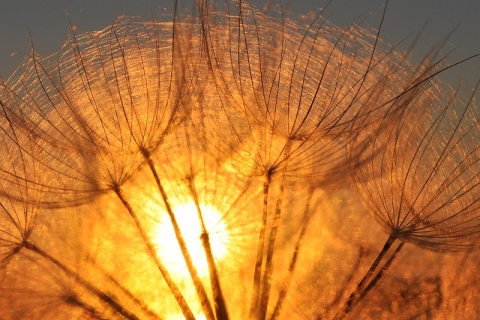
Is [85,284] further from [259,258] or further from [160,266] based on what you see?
[259,258]

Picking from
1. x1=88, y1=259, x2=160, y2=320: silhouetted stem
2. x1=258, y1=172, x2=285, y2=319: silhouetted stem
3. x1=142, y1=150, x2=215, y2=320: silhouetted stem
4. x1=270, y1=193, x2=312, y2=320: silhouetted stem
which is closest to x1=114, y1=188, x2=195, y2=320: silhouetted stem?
x1=142, y1=150, x2=215, y2=320: silhouetted stem

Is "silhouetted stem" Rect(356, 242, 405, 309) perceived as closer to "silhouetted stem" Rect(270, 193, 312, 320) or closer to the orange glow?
"silhouetted stem" Rect(270, 193, 312, 320)

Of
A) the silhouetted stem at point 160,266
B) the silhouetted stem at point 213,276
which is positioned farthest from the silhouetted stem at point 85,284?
the silhouetted stem at point 213,276

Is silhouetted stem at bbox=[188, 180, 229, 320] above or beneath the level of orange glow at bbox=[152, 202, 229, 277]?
beneath

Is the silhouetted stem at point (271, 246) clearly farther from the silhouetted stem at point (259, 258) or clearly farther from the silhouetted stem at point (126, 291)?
the silhouetted stem at point (126, 291)

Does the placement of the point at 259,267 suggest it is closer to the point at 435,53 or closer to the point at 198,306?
the point at 198,306

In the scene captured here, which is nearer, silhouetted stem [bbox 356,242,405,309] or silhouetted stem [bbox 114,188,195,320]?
silhouetted stem [bbox 114,188,195,320]

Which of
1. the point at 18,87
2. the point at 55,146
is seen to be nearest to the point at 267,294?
the point at 55,146

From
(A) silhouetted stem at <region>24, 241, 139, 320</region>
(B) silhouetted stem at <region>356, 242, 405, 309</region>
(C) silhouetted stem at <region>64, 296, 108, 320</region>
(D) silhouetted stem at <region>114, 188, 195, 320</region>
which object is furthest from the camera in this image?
(C) silhouetted stem at <region>64, 296, 108, 320</region>
